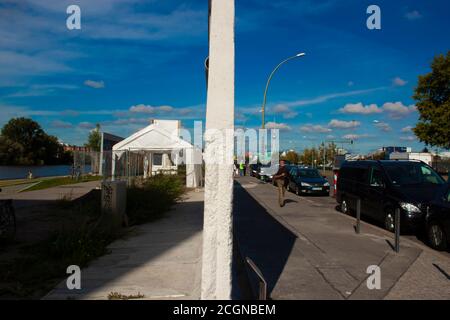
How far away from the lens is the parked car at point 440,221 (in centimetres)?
796

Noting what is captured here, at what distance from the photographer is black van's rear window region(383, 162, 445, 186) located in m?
11.0

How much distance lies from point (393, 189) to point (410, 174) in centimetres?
109

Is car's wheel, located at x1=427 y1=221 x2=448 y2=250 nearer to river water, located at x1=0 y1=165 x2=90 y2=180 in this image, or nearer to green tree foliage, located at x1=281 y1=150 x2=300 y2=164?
river water, located at x1=0 y1=165 x2=90 y2=180

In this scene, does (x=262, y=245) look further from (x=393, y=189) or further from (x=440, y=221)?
(x=393, y=189)

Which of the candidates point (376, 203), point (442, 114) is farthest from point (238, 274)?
point (442, 114)

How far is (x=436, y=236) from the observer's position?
829 cm

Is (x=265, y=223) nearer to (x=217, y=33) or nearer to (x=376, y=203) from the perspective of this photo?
(x=376, y=203)

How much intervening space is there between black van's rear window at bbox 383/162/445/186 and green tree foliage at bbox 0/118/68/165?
218 feet

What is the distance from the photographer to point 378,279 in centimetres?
586

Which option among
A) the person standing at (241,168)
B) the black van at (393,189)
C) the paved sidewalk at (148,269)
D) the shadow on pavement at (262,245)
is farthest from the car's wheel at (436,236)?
the person standing at (241,168)

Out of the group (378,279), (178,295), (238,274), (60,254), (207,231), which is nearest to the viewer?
(207,231)

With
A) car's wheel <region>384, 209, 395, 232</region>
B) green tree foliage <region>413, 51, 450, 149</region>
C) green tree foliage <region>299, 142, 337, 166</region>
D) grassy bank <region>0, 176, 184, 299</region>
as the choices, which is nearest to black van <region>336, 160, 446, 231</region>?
car's wheel <region>384, 209, 395, 232</region>

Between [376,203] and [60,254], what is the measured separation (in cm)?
818

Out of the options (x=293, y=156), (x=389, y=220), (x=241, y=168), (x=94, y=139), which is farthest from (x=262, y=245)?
(x=293, y=156)
